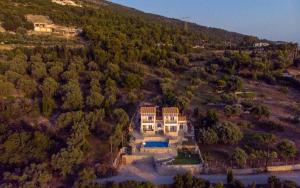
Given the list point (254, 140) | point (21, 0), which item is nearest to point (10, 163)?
point (254, 140)

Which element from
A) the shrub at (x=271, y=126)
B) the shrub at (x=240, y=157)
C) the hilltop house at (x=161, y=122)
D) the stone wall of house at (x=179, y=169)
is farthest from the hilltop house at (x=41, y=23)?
the shrub at (x=240, y=157)

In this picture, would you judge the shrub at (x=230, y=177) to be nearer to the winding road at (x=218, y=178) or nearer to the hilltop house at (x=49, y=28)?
the winding road at (x=218, y=178)

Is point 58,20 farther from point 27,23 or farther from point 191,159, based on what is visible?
point 191,159

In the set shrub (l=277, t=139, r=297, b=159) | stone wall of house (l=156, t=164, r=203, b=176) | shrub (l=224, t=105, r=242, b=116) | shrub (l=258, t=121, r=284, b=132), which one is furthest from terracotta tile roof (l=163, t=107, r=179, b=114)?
shrub (l=277, t=139, r=297, b=159)

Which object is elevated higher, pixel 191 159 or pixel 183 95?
pixel 183 95

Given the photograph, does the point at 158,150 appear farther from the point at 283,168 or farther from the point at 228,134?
the point at 283,168

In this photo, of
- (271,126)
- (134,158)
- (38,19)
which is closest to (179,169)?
(134,158)
